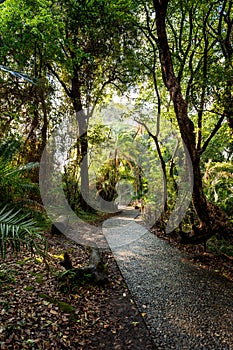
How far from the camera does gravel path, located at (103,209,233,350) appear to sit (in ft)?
6.78

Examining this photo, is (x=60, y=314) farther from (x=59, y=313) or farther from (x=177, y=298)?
(x=177, y=298)

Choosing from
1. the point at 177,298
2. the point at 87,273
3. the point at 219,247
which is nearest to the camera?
the point at 177,298

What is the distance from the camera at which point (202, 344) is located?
1982 mm

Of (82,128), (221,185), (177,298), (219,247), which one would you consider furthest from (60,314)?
(82,128)

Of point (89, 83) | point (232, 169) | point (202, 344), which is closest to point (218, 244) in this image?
point (232, 169)

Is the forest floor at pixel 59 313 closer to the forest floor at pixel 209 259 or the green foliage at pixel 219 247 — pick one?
the forest floor at pixel 209 259

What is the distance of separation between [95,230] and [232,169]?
321 centimetres

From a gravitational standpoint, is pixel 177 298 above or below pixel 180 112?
below

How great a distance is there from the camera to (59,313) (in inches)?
87.3

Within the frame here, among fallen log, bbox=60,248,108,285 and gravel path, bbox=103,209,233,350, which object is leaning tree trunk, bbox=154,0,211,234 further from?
fallen log, bbox=60,248,108,285

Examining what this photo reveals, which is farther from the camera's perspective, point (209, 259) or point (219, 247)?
point (219, 247)

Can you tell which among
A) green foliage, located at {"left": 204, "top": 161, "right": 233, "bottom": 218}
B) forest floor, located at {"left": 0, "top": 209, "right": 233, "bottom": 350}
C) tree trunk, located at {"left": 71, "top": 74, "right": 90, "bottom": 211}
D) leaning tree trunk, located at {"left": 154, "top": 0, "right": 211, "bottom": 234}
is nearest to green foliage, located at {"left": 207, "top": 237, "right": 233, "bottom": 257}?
green foliage, located at {"left": 204, "top": 161, "right": 233, "bottom": 218}

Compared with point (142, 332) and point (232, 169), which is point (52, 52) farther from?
point (142, 332)

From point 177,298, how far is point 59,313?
1283 millimetres
